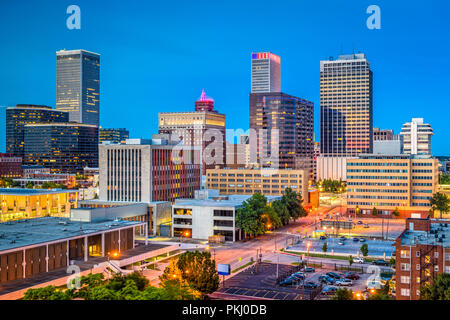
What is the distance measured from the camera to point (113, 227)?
70.2m

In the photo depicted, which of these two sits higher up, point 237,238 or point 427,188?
point 427,188

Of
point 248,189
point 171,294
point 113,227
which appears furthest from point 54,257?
point 248,189

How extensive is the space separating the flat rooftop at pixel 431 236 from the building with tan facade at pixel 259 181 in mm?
77361

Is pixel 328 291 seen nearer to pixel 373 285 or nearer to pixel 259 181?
pixel 373 285

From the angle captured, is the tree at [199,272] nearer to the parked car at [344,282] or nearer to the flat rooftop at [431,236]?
the parked car at [344,282]

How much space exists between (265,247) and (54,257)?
42.1 meters

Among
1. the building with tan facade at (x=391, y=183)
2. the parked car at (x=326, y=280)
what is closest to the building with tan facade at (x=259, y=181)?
the building with tan facade at (x=391, y=183)

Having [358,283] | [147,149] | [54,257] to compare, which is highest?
[147,149]

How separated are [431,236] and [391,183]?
75.2 metres

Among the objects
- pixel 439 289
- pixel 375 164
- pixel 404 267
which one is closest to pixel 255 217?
pixel 404 267

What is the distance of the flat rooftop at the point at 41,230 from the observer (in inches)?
2201

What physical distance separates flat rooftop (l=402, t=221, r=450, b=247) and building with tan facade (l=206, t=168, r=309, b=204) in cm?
7736

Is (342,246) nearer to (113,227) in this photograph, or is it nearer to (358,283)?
(358,283)

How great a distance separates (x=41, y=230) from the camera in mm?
65750
